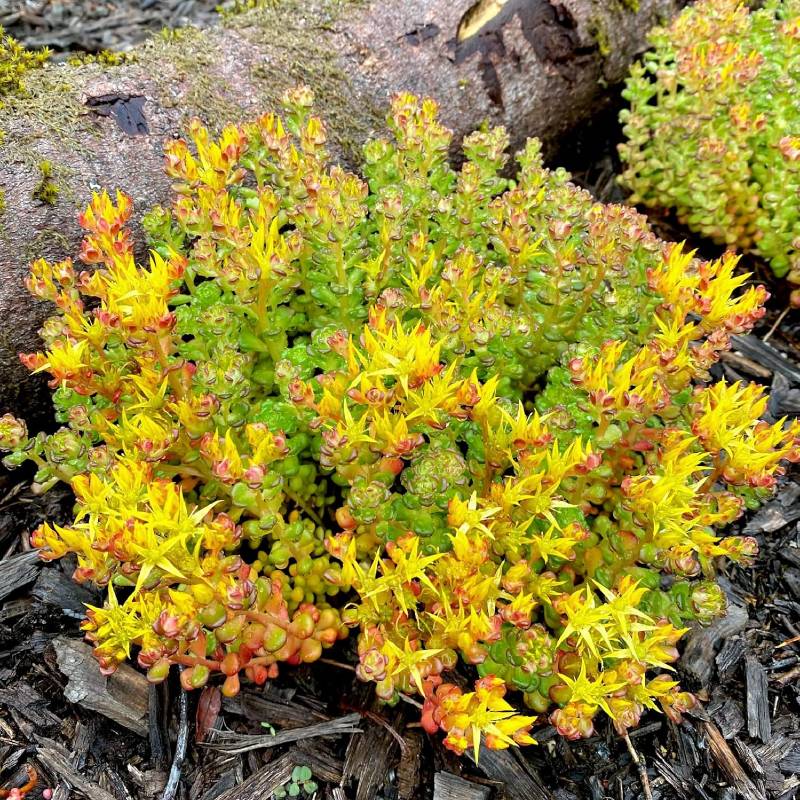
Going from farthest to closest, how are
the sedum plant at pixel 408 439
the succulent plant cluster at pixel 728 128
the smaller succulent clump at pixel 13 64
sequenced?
the succulent plant cluster at pixel 728 128
the smaller succulent clump at pixel 13 64
the sedum plant at pixel 408 439

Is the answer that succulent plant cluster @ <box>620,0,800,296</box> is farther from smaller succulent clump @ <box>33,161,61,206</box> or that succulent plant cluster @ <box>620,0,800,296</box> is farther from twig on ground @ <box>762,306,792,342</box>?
smaller succulent clump @ <box>33,161,61,206</box>

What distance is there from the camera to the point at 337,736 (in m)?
2.21

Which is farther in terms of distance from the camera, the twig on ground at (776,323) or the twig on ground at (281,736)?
the twig on ground at (776,323)

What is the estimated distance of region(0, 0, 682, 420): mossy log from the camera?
2.53 metres

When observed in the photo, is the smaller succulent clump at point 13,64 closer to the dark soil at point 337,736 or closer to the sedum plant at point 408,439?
the sedum plant at point 408,439

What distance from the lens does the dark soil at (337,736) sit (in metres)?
2.13

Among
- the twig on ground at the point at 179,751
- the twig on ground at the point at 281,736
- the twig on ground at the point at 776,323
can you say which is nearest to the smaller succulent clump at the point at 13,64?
the twig on ground at the point at 179,751

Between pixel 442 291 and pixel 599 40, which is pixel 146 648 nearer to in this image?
pixel 442 291

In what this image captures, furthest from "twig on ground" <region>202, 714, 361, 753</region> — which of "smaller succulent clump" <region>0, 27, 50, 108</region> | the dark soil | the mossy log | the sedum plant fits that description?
"smaller succulent clump" <region>0, 27, 50, 108</region>

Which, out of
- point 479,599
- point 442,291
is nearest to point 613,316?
point 442,291

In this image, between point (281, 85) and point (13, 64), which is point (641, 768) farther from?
point (13, 64)

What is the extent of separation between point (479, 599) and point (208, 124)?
6.70 feet

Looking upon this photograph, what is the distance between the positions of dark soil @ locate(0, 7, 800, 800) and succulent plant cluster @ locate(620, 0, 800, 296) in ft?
5.35

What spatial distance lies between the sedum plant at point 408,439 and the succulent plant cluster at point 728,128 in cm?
110
